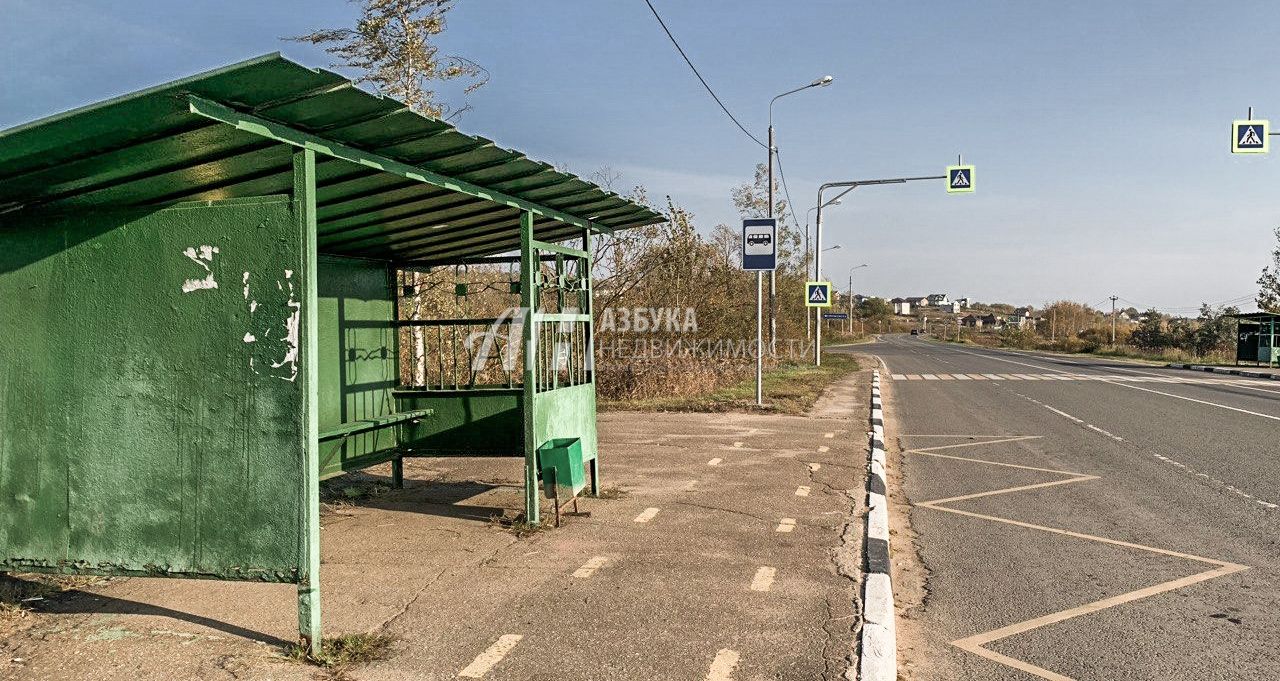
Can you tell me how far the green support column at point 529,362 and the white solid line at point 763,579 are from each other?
1908mm

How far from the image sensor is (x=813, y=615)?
4246mm

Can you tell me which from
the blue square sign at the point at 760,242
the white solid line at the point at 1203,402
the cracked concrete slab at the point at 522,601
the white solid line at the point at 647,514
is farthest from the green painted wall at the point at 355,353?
the white solid line at the point at 1203,402

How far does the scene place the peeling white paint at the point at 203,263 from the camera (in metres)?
3.78

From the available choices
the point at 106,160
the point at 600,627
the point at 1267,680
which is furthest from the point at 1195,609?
the point at 106,160

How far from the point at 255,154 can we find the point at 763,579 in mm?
3571

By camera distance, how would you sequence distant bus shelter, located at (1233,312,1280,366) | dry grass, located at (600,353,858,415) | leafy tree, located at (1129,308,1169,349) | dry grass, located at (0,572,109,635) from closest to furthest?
dry grass, located at (0,572,109,635)
dry grass, located at (600,353,858,415)
distant bus shelter, located at (1233,312,1280,366)
leafy tree, located at (1129,308,1169,349)

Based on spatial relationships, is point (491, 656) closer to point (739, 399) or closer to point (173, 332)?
point (173, 332)

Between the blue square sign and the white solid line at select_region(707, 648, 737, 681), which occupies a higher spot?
the blue square sign

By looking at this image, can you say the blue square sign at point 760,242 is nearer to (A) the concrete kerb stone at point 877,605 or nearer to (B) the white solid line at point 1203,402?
(A) the concrete kerb stone at point 877,605

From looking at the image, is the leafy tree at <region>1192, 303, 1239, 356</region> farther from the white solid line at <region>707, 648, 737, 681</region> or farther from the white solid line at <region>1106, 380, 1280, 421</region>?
the white solid line at <region>707, 648, 737, 681</region>

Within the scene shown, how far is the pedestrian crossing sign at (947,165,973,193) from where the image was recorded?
68.6 feet

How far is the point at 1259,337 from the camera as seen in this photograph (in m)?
32.8

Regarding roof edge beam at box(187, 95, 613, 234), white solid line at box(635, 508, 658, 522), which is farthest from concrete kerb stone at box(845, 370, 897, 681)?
roof edge beam at box(187, 95, 613, 234)

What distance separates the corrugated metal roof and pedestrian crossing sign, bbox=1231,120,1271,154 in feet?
56.0
